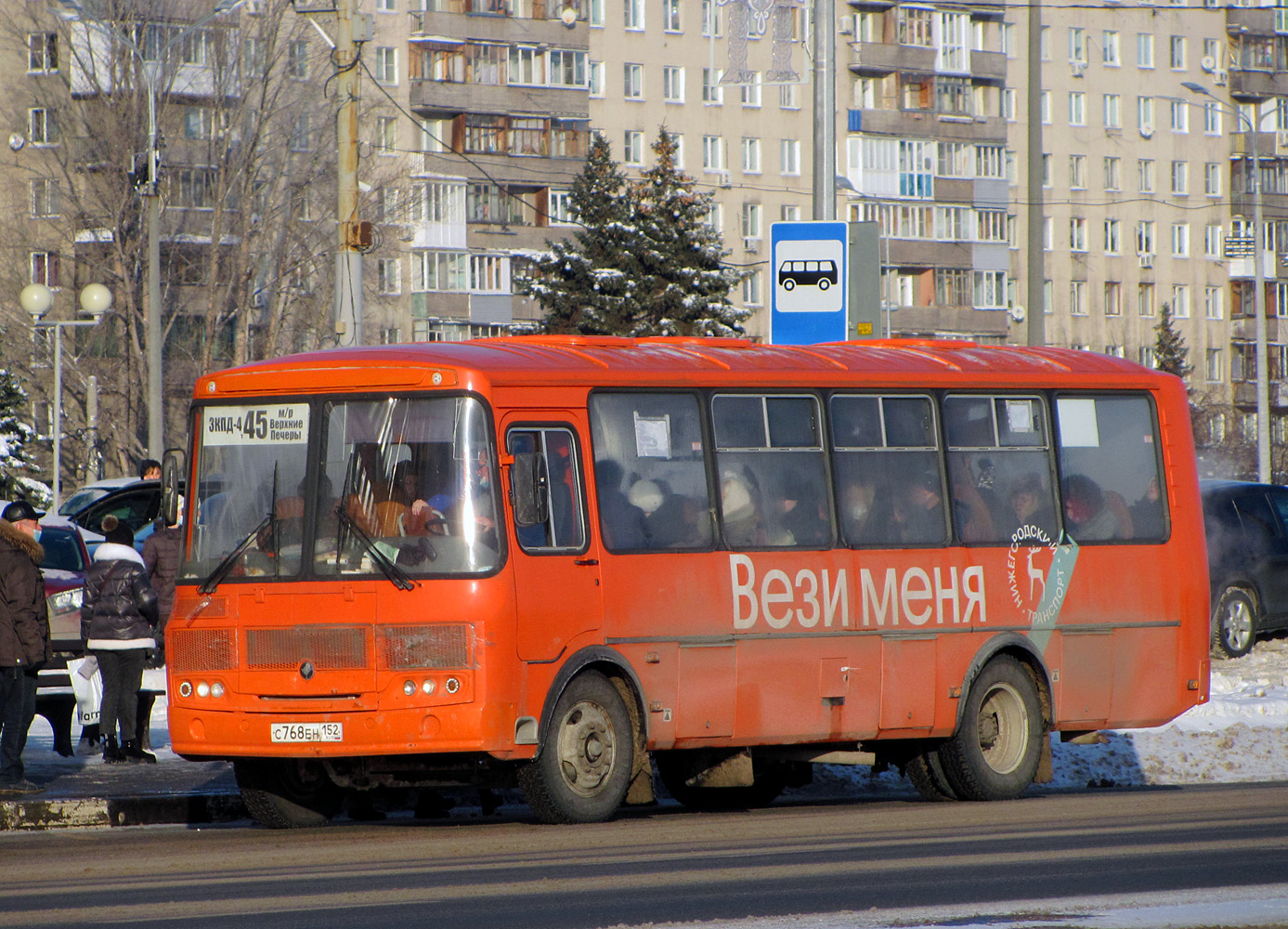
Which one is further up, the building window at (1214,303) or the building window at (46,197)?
the building window at (1214,303)

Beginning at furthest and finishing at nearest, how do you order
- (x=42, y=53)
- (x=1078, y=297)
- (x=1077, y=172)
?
(x=1077, y=172), (x=1078, y=297), (x=42, y=53)

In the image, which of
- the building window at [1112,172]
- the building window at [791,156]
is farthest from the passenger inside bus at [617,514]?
the building window at [1112,172]

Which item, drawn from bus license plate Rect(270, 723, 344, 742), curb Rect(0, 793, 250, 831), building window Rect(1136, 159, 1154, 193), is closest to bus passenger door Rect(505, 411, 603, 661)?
bus license plate Rect(270, 723, 344, 742)

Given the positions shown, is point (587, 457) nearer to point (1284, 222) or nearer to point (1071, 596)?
point (1071, 596)

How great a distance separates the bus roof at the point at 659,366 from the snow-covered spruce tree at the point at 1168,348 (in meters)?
74.2

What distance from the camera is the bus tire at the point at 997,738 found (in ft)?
46.7

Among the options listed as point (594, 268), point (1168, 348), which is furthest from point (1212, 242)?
point (594, 268)

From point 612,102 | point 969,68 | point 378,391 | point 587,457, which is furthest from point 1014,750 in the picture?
point 969,68

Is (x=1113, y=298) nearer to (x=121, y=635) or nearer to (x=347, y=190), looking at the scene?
(x=347, y=190)

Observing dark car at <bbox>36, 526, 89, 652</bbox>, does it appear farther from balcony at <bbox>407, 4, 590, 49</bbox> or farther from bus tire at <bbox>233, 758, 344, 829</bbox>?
balcony at <bbox>407, 4, 590, 49</bbox>

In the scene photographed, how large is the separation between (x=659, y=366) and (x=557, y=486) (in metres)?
1.24

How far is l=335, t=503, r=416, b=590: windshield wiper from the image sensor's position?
11.9 m

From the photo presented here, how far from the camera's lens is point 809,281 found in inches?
749

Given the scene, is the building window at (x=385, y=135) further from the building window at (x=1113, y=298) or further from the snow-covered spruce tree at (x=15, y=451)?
the building window at (x=1113, y=298)
